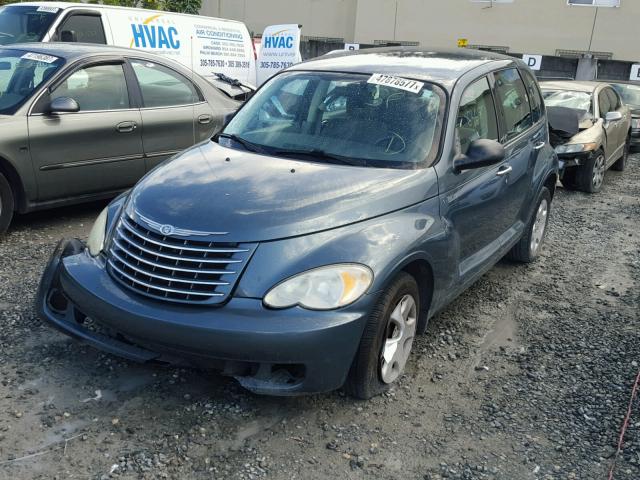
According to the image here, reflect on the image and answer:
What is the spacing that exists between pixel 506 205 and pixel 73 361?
10.0 ft

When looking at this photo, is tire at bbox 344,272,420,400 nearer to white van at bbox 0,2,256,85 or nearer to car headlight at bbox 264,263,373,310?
car headlight at bbox 264,263,373,310

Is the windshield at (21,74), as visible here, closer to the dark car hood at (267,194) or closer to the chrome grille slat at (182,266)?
the dark car hood at (267,194)

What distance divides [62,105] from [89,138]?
0.42 metres

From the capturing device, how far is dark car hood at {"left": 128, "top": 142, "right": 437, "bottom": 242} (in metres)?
3.15

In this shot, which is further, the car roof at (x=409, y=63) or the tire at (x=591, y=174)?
the tire at (x=591, y=174)

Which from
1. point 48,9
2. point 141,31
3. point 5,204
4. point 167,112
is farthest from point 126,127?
point 141,31

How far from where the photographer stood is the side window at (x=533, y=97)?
18.0 feet

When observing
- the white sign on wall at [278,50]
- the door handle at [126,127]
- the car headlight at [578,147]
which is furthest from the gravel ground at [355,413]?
the white sign on wall at [278,50]

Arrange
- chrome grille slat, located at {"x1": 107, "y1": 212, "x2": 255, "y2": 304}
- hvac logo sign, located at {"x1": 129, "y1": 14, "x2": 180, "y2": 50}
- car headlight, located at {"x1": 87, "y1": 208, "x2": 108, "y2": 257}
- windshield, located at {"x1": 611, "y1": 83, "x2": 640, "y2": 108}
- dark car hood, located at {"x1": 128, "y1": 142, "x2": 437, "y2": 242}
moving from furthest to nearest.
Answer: windshield, located at {"x1": 611, "y1": 83, "x2": 640, "y2": 108}
hvac logo sign, located at {"x1": 129, "y1": 14, "x2": 180, "y2": 50}
car headlight, located at {"x1": 87, "y1": 208, "x2": 108, "y2": 257}
dark car hood, located at {"x1": 128, "y1": 142, "x2": 437, "y2": 242}
chrome grille slat, located at {"x1": 107, "y1": 212, "x2": 255, "y2": 304}

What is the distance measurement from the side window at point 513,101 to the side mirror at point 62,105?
3.53 metres

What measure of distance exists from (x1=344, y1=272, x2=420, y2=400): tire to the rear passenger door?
3797mm

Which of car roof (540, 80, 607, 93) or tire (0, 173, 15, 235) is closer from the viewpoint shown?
tire (0, 173, 15, 235)

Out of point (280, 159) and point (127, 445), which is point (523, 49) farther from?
point (127, 445)

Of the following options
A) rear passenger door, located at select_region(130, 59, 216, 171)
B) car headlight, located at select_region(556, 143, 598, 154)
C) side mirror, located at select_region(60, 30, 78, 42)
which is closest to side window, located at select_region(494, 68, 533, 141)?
rear passenger door, located at select_region(130, 59, 216, 171)
